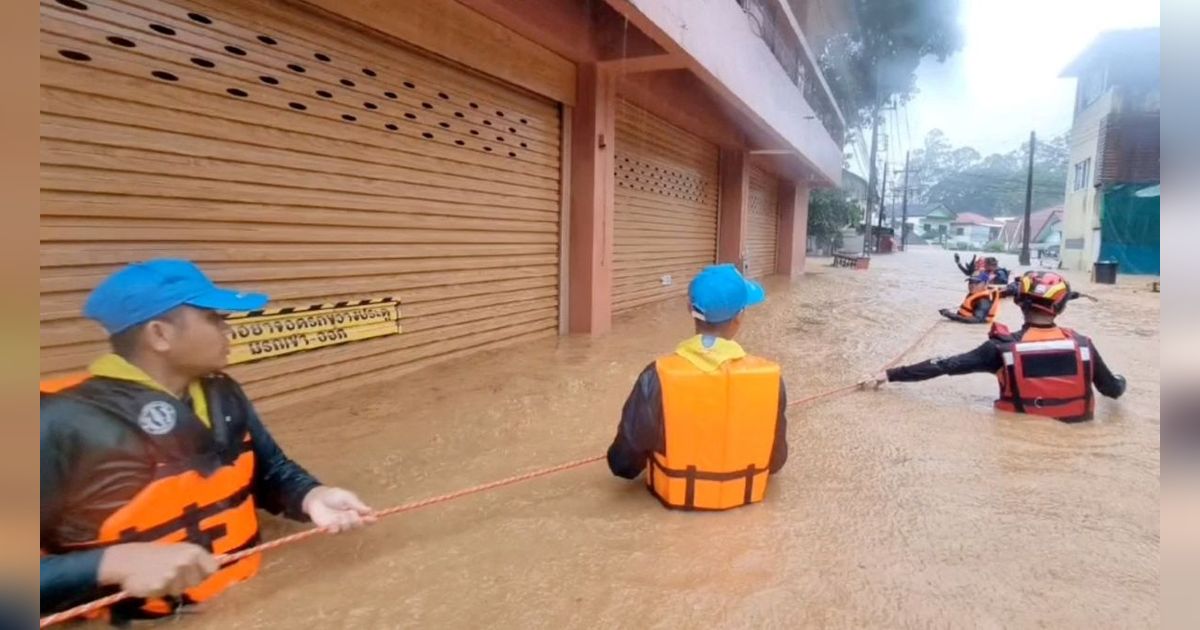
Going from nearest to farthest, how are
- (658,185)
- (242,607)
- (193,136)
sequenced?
(242,607) → (193,136) → (658,185)

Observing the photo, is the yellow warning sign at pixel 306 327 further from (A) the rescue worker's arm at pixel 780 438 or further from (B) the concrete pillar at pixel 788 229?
(B) the concrete pillar at pixel 788 229

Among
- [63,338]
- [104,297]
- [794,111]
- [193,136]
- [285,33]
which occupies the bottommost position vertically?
[63,338]

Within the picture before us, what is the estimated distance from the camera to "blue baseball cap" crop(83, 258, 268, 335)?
76.4 inches

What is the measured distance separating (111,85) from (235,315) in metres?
1.32

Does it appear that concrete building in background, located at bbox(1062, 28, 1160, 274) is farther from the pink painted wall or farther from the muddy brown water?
the muddy brown water

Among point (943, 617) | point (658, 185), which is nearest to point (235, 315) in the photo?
point (943, 617)

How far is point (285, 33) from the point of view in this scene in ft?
13.7

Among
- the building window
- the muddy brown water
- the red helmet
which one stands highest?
the building window

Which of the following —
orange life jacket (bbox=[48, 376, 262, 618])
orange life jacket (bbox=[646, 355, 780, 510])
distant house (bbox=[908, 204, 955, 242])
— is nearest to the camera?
orange life jacket (bbox=[48, 376, 262, 618])

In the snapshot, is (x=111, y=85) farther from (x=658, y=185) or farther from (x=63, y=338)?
(x=658, y=185)

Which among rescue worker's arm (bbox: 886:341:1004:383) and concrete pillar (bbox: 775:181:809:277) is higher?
concrete pillar (bbox: 775:181:809:277)

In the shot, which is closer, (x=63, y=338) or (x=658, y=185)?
(x=63, y=338)

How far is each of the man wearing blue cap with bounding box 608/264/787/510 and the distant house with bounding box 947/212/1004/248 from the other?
69.9 metres

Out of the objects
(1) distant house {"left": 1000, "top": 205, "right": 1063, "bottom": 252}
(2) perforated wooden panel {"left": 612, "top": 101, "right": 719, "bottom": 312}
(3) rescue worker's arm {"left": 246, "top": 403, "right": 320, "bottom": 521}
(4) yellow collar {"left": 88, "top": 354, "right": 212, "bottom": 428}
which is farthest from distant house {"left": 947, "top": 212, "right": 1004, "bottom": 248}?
(4) yellow collar {"left": 88, "top": 354, "right": 212, "bottom": 428}
